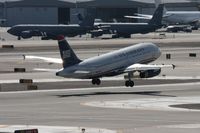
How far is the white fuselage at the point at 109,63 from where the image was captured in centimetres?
7606

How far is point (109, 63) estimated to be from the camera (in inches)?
3150

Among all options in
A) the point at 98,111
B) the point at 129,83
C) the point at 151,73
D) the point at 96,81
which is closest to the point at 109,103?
the point at 98,111

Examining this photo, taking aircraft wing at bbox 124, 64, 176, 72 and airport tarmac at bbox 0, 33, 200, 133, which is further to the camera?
aircraft wing at bbox 124, 64, 176, 72

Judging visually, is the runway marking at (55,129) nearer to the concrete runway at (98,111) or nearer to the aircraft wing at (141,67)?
the concrete runway at (98,111)

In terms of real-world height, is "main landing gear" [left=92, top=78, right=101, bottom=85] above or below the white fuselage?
below

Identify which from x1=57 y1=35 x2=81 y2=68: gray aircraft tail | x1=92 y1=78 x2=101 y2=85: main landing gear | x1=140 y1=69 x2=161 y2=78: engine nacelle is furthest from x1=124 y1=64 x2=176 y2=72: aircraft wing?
x1=57 y1=35 x2=81 y2=68: gray aircraft tail

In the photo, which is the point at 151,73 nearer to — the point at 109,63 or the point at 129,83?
the point at 129,83

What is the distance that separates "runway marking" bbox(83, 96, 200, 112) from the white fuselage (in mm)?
8856

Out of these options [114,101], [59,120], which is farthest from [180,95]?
[59,120]

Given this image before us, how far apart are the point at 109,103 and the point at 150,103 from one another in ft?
10.7

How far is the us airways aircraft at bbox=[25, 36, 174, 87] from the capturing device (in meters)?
76.0

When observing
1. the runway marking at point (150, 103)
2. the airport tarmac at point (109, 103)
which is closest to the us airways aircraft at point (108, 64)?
the airport tarmac at point (109, 103)

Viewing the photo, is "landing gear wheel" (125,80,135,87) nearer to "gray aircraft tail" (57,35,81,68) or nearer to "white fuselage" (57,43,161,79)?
"white fuselage" (57,43,161,79)

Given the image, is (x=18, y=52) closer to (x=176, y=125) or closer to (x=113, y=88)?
(x=113, y=88)
